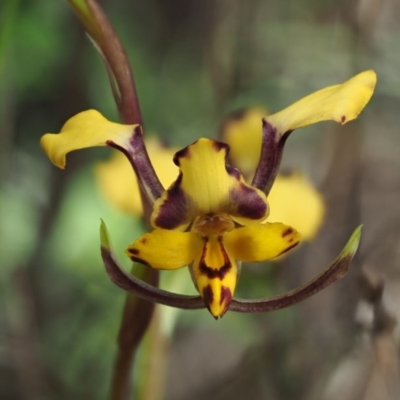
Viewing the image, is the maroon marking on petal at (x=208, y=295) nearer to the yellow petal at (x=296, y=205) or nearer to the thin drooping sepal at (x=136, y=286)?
the thin drooping sepal at (x=136, y=286)

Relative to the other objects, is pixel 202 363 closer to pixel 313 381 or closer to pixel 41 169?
pixel 313 381

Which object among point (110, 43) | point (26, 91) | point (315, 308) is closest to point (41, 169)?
point (26, 91)

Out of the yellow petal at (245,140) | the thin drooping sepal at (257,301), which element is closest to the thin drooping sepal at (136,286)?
the thin drooping sepal at (257,301)

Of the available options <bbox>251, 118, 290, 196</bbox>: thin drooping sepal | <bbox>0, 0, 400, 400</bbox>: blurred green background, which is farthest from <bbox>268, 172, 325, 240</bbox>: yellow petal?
<bbox>251, 118, 290, 196</bbox>: thin drooping sepal

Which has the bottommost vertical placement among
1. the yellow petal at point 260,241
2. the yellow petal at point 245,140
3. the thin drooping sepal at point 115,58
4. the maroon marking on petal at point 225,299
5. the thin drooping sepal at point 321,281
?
the maroon marking on petal at point 225,299

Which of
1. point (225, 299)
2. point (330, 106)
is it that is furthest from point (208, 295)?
point (330, 106)

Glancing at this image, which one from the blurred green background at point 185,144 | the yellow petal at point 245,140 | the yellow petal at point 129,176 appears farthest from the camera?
the blurred green background at point 185,144

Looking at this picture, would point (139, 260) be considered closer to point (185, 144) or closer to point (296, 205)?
point (296, 205)
